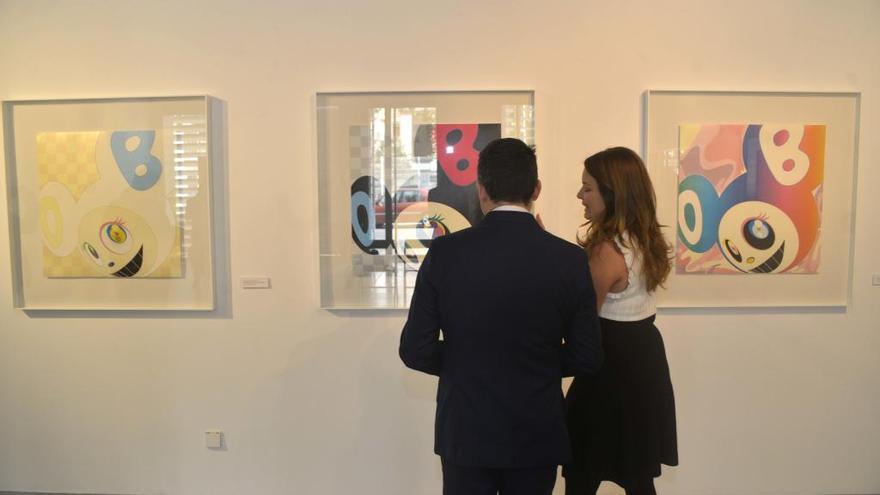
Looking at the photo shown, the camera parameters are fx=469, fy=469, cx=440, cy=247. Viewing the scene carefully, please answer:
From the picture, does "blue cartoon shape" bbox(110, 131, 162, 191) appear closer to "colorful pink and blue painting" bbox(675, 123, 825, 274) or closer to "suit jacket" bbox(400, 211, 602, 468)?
"suit jacket" bbox(400, 211, 602, 468)

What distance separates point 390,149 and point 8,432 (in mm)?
2542

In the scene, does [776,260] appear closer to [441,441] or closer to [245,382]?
[441,441]

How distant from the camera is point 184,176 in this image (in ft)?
7.72

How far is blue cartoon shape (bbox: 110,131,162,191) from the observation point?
2.34m

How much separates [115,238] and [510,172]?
215cm

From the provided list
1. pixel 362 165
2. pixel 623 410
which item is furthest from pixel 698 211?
pixel 362 165

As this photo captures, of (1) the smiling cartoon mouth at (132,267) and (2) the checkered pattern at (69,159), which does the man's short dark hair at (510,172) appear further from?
(2) the checkered pattern at (69,159)

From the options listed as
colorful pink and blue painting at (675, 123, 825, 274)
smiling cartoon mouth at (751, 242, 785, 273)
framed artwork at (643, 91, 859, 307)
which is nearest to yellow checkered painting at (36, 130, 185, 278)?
framed artwork at (643, 91, 859, 307)

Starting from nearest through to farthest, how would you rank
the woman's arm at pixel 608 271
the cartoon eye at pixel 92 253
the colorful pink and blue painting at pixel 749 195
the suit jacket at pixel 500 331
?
the suit jacket at pixel 500 331 → the woman's arm at pixel 608 271 → the colorful pink and blue painting at pixel 749 195 → the cartoon eye at pixel 92 253

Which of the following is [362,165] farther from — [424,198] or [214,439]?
[214,439]

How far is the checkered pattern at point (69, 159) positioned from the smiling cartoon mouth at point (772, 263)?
11.0 ft

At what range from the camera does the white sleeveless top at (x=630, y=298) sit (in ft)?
5.05

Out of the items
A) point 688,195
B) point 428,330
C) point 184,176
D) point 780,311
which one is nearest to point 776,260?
point 780,311

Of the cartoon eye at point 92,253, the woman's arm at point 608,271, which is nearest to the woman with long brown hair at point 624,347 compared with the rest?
the woman's arm at point 608,271
